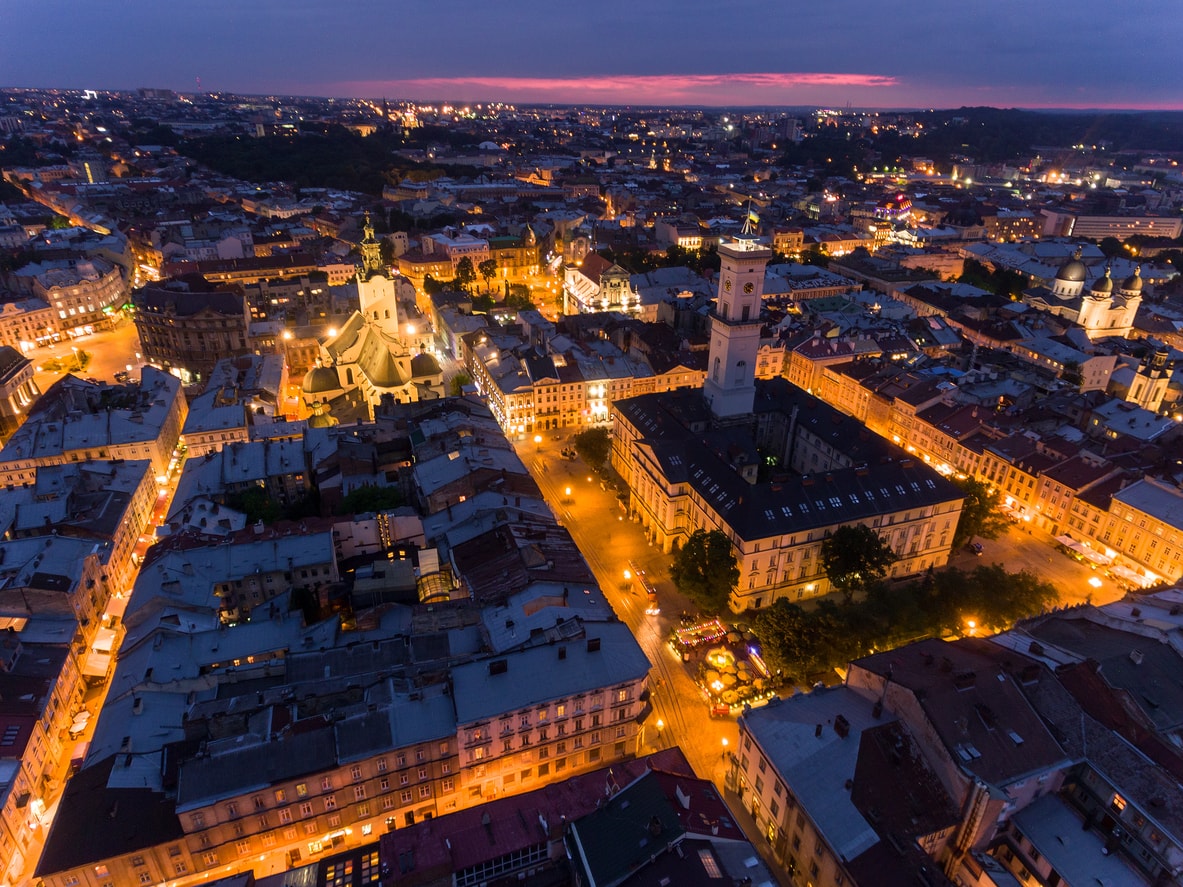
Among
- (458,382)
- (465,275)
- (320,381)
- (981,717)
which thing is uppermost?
(981,717)

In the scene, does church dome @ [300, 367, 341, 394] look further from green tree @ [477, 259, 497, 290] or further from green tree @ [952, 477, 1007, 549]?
green tree @ [952, 477, 1007, 549]

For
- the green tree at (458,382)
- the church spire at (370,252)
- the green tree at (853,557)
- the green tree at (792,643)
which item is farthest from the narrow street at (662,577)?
the church spire at (370,252)

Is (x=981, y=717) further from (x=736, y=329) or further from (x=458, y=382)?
(x=458, y=382)

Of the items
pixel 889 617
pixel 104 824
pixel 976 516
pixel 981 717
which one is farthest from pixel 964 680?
pixel 104 824

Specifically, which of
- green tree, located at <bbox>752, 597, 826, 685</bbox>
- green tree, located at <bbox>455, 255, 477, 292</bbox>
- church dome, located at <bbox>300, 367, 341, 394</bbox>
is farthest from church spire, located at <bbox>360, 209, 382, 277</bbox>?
green tree, located at <bbox>752, 597, 826, 685</bbox>

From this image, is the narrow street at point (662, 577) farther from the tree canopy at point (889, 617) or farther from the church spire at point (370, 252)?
the church spire at point (370, 252)

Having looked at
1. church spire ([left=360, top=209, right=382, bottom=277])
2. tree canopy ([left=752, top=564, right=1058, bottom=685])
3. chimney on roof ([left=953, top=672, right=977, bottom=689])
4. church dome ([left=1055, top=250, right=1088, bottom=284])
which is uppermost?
church spire ([left=360, top=209, right=382, bottom=277])

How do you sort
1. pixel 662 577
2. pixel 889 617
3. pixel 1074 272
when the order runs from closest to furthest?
pixel 889 617 < pixel 662 577 < pixel 1074 272
